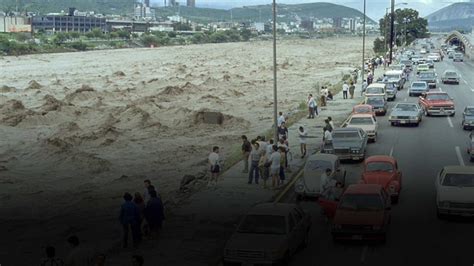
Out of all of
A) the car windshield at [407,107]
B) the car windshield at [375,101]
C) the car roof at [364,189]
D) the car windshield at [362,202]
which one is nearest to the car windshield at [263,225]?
the car windshield at [362,202]

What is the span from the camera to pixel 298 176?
26016 millimetres

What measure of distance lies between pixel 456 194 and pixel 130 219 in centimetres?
835

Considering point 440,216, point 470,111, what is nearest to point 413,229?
point 440,216

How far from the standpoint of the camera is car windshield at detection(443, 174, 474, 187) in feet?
65.3

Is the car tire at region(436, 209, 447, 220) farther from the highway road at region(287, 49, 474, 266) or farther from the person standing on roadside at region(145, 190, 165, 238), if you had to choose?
the person standing on roadside at region(145, 190, 165, 238)

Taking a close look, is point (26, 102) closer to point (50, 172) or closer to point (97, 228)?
point (50, 172)

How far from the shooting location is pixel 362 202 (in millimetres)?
17891

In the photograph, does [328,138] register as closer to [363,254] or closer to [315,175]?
[315,175]

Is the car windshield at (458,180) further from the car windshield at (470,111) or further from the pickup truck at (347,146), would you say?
the car windshield at (470,111)

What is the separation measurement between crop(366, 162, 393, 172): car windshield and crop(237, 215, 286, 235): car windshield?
7677mm

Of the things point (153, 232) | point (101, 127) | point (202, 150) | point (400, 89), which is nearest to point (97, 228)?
point (153, 232)

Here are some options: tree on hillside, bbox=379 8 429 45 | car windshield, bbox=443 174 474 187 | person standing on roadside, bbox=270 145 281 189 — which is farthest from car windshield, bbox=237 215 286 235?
tree on hillside, bbox=379 8 429 45

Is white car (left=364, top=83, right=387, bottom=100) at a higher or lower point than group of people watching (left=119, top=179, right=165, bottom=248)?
higher

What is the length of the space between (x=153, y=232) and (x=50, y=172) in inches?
537
